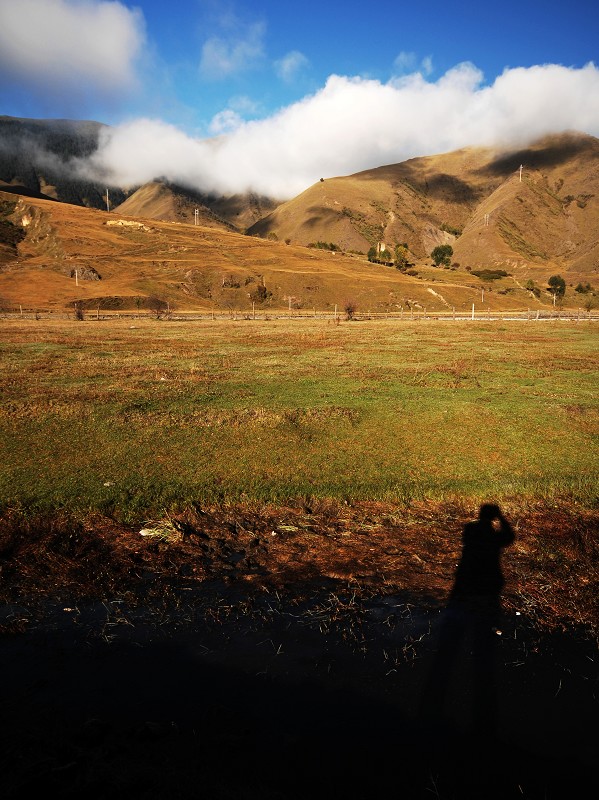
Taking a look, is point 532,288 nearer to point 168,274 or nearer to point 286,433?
point 168,274

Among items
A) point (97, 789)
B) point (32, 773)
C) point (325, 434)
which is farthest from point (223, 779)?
point (325, 434)

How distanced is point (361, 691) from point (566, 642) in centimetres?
303

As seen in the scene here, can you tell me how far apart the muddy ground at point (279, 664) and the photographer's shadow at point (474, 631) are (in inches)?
2.5

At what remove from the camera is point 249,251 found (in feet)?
587

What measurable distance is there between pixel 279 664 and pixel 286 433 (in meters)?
9.72

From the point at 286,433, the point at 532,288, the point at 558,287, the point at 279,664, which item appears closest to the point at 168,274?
the point at 286,433

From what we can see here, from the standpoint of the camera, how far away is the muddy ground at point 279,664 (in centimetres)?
434

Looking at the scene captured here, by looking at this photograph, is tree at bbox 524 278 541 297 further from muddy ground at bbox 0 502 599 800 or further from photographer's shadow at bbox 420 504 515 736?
muddy ground at bbox 0 502 599 800

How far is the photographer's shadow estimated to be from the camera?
5184mm

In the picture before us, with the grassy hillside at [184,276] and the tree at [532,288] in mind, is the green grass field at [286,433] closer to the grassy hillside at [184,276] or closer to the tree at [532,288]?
the grassy hillside at [184,276]

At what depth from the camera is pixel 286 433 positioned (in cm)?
1523

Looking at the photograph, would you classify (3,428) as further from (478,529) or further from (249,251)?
(249,251)

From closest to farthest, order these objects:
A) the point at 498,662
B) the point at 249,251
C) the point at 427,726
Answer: the point at 427,726
the point at 498,662
the point at 249,251

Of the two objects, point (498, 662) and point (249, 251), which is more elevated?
point (249, 251)
